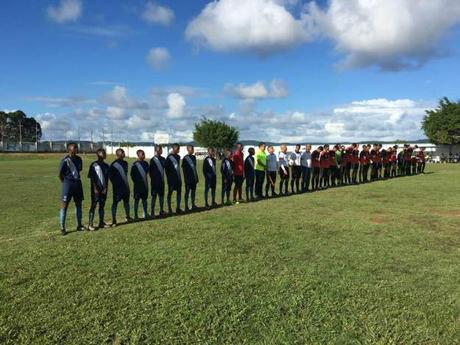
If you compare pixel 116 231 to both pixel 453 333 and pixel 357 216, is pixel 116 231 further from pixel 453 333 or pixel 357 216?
pixel 453 333

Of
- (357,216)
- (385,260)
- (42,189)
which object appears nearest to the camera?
(385,260)

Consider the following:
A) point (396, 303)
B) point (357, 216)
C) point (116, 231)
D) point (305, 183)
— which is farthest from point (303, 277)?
point (305, 183)

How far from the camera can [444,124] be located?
6116 centimetres

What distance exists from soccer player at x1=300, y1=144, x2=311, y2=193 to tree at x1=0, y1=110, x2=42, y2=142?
323 ft

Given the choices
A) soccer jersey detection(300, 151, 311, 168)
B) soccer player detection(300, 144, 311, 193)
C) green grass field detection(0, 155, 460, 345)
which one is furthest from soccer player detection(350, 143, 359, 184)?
green grass field detection(0, 155, 460, 345)

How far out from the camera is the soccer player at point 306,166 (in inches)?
742

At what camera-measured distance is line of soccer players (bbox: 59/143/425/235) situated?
10719 mm

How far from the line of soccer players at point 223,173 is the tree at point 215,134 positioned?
204 feet

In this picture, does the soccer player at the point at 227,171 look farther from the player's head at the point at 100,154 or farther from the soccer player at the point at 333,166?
the soccer player at the point at 333,166

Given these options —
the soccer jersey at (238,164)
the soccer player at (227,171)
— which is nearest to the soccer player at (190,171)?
the soccer player at (227,171)

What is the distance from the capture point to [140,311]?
565 cm

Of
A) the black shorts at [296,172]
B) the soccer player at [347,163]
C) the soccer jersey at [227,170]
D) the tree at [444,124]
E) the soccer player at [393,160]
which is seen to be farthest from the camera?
the tree at [444,124]

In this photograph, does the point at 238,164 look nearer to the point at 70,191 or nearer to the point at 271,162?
the point at 271,162

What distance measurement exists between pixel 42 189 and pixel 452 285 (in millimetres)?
19550
